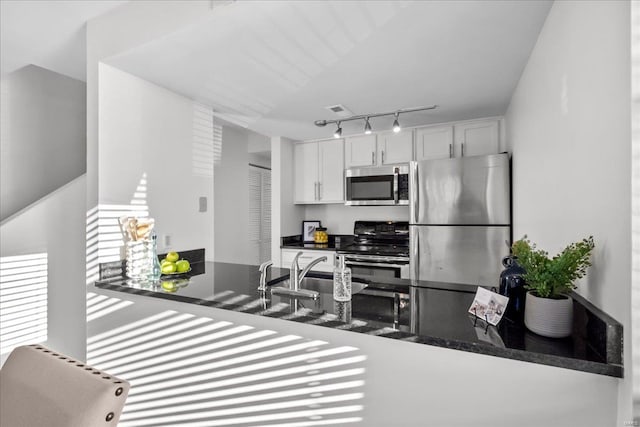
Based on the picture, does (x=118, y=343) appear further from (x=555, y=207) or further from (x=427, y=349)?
(x=555, y=207)

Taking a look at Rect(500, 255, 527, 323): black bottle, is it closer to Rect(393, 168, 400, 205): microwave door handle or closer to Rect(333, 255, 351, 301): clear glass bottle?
Rect(333, 255, 351, 301): clear glass bottle

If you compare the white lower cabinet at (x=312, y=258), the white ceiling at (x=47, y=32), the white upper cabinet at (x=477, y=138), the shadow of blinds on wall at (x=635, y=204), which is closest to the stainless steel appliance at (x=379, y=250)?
the white lower cabinet at (x=312, y=258)

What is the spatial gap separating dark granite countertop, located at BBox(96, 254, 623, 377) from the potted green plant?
0.04 m

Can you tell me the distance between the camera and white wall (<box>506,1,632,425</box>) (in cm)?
83

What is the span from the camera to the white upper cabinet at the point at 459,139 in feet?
11.1

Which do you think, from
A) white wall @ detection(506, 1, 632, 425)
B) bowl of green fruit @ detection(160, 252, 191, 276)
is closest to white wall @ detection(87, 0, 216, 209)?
bowl of green fruit @ detection(160, 252, 191, 276)

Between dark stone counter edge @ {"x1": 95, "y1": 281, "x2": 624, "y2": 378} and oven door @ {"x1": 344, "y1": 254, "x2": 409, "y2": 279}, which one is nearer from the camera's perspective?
dark stone counter edge @ {"x1": 95, "y1": 281, "x2": 624, "y2": 378}

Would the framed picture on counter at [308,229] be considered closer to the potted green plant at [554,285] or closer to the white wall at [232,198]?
the white wall at [232,198]

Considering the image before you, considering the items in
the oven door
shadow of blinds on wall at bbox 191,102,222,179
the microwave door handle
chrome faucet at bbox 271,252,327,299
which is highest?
shadow of blinds on wall at bbox 191,102,222,179

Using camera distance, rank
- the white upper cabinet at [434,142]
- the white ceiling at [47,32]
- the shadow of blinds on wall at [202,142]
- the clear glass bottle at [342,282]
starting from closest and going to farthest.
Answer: the clear glass bottle at [342,282]
the white ceiling at [47,32]
the shadow of blinds on wall at [202,142]
the white upper cabinet at [434,142]

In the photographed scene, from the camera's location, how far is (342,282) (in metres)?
1.46

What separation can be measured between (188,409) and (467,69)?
2586 mm

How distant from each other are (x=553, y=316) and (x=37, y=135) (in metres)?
3.89

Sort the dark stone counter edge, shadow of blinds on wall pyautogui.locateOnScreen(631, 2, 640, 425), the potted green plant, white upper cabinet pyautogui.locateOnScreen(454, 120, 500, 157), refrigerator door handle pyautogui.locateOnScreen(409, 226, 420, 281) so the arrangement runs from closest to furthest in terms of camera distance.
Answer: shadow of blinds on wall pyautogui.locateOnScreen(631, 2, 640, 425)
the dark stone counter edge
the potted green plant
refrigerator door handle pyautogui.locateOnScreen(409, 226, 420, 281)
white upper cabinet pyautogui.locateOnScreen(454, 120, 500, 157)
